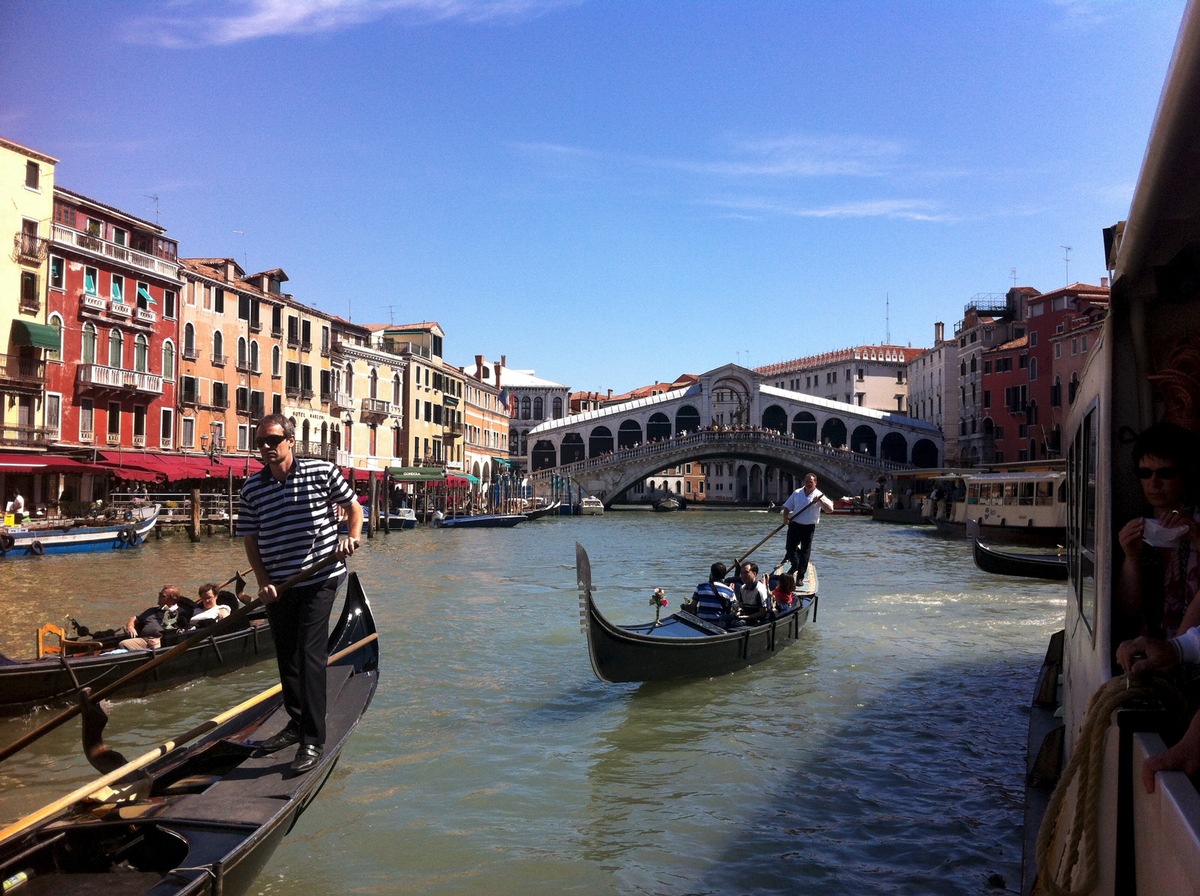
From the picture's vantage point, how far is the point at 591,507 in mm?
34406

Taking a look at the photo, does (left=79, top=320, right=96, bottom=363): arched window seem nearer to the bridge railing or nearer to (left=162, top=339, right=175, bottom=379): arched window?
(left=162, top=339, right=175, bottom=379): arched window

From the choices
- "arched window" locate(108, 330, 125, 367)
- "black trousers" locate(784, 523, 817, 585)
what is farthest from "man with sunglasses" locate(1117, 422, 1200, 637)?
"arched window" locate(108, 330, 125, 367)

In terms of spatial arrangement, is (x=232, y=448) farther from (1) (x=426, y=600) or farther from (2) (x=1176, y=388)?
(2) (x=1176, y=388)

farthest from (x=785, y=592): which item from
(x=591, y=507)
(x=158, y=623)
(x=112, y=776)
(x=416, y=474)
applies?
(x=591, y=507)

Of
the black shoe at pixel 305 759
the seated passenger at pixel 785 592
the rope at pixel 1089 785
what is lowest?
the black shoe at pixel 305 759

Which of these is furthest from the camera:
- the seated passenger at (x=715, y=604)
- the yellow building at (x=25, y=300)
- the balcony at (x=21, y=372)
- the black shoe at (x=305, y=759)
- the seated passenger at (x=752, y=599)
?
the yellow building at (x=25, y=300)

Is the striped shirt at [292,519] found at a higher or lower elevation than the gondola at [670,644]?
higher

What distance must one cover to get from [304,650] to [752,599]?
420 centimetres

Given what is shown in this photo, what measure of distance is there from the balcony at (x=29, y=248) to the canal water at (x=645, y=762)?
8795mm

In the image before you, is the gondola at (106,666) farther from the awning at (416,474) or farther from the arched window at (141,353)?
the awning at (416,474)

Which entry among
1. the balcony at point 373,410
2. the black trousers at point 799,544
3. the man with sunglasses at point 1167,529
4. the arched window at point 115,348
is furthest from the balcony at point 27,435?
the man with sunglasses at point 1167,529

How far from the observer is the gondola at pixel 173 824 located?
2285 mm

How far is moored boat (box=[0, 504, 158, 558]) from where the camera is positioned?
14.1 meters

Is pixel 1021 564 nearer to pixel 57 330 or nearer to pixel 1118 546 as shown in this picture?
pixel 1118 546
